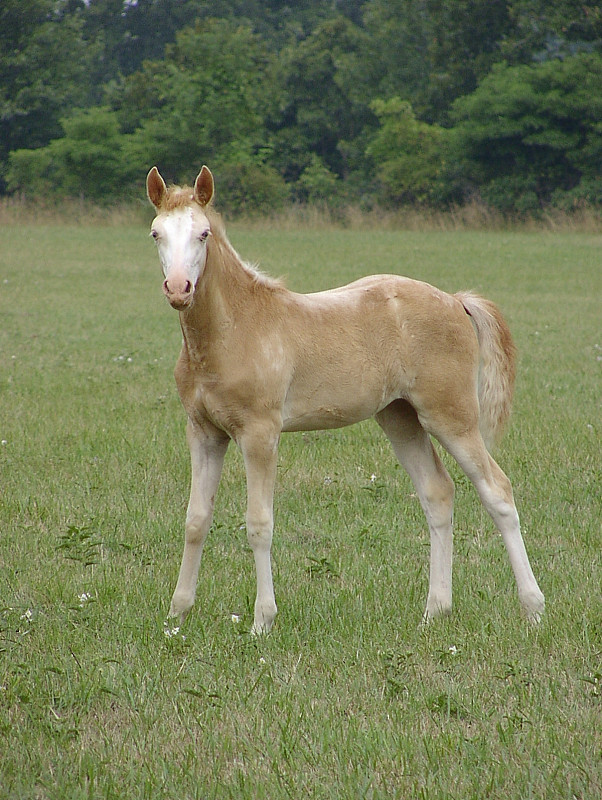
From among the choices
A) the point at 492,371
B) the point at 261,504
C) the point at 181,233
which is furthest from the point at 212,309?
the point at 492,371

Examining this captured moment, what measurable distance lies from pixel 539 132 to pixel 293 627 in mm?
31603

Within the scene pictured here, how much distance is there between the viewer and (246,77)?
1534 inches

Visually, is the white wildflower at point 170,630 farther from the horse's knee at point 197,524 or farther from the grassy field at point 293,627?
the horse's knee at point 197,524

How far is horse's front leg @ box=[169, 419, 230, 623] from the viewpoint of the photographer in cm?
429

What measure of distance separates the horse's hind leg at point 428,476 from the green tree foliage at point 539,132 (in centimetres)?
2875

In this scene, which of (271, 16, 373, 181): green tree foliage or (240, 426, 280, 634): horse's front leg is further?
(271, 16, 373, 181): green tree foliage

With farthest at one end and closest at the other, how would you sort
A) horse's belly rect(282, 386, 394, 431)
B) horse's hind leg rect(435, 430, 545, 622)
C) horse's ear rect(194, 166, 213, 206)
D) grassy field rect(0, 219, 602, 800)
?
horse's hind leg rect(435, 430, 545, 622)
horse's belly rect(282, 386, 394, 431)
horse's ear rect(194, 166, 213, 206)
grassy field rect(0, 219, 602, 800)

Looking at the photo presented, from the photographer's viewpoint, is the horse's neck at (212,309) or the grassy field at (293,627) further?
the horse's neck at (212,309)

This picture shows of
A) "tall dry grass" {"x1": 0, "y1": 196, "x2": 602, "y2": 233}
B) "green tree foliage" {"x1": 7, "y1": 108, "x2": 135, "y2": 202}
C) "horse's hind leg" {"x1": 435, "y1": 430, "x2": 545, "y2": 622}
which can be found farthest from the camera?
"green tree foliage" {"x1": 7, "y1": 108, "x2": 135, "y2": 202}

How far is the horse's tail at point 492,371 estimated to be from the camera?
4738 millimetres

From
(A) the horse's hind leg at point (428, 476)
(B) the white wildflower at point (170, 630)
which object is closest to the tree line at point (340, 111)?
(A) the horse's hind leg at point (428, 476)

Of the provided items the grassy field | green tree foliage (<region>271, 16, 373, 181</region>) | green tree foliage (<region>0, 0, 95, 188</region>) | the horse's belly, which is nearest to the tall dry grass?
green tree foliage (<region>271, 16, 373, 181</region>)

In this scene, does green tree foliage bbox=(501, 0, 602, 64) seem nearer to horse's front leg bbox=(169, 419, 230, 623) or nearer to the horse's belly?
the horse's belly

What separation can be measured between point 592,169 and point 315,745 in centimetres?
3207
